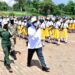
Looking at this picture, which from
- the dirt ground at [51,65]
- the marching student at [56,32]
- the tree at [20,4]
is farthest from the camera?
the tree at [20,4]

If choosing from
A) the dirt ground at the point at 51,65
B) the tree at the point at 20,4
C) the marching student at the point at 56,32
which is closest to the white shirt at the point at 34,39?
the dirt ground at the point at 51,65

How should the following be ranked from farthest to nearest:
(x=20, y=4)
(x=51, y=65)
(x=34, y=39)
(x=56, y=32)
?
(x=20, y=4)
(x=56, y=32)
(x=51, y=65)
(x=34, y=39)

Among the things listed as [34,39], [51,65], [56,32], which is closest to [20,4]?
[56,32]

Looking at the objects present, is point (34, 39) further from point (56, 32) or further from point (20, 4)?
point (20, 4)

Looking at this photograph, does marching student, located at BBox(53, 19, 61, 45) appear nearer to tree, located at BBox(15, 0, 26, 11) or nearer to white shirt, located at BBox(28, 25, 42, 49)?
white shirt, located at BBox(28, 25, 42, 49)

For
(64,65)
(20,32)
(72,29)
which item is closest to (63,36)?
Result: (20,32)

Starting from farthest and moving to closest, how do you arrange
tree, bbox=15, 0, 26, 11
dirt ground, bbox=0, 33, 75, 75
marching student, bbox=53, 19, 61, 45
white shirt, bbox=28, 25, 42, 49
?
tree, bbox=15, 0, 26, 11, marching student, bbox=53, 19, 61, 45, white shirt, bbox=28, 25, 42, 49, dirt ground, bbox=0, 33, 75, 75

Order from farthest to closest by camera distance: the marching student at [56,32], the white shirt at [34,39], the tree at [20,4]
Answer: the tree at [20,4] < the marching student at [56,32] < the white shirt at [34,39]

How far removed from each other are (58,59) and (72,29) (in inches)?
748

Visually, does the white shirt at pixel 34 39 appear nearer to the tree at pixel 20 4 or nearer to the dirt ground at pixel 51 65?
the dirt ground at pixel 51 65

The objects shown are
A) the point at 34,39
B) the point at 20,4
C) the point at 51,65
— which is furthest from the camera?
the point at 20,4

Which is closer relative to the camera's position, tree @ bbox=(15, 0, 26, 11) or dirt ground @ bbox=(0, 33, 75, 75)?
dirt ground @ bbox=(0, 33, 75, 75)

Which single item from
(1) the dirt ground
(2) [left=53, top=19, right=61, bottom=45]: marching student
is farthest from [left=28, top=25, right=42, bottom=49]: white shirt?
(2) [left=53, top=19, right=61, bottom=45]: marching student

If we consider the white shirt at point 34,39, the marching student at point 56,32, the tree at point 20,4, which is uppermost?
the white shirt at point 34,39
